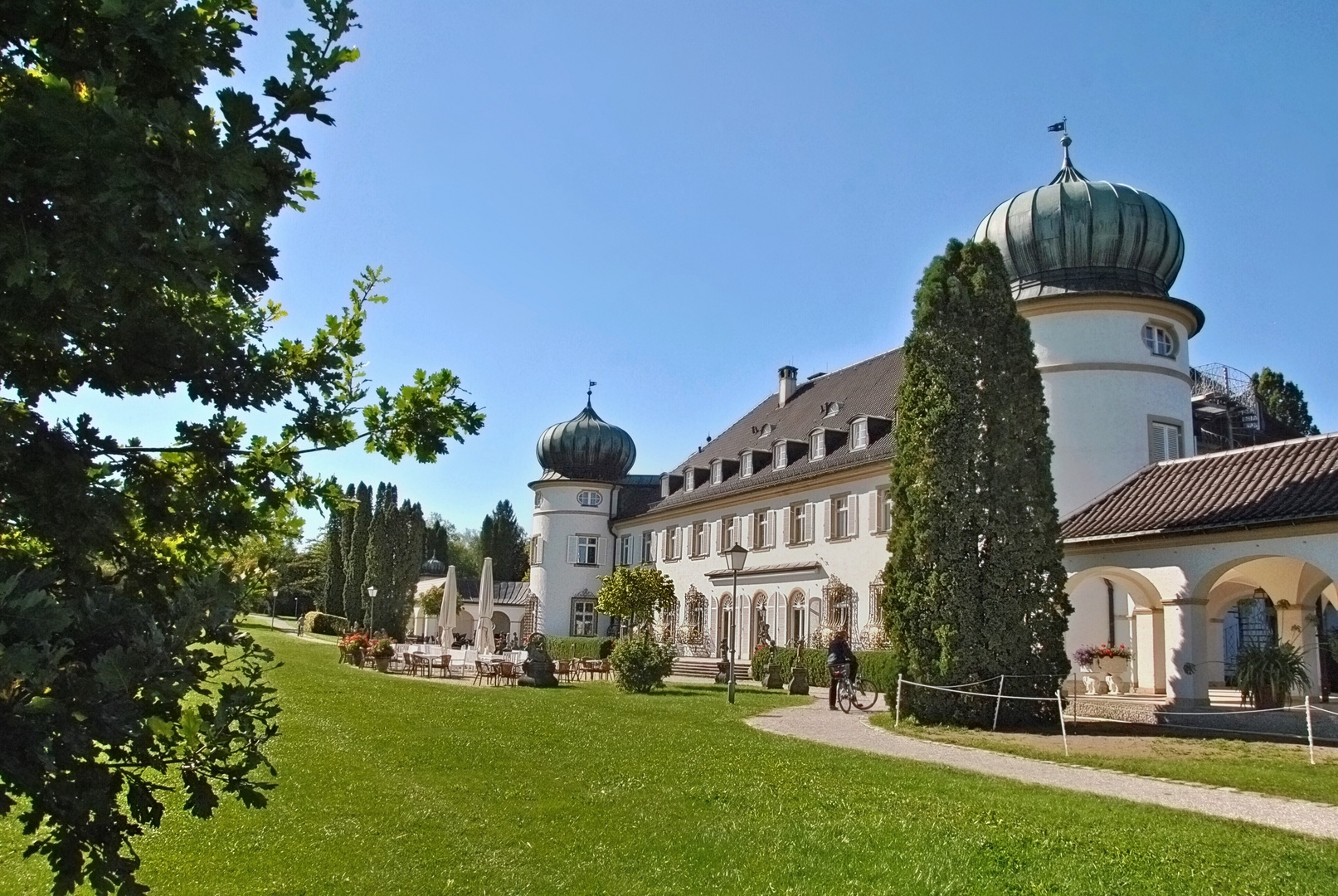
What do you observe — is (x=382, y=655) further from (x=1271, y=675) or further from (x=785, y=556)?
(x=1271, y=675)

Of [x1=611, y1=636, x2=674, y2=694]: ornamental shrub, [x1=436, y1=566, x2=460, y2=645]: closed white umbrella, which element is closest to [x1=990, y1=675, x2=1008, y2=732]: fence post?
[x1=611, y1=636, x2=674, y2=694]: ornamental shrub

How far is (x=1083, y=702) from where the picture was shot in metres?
19.1

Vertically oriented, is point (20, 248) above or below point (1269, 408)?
below

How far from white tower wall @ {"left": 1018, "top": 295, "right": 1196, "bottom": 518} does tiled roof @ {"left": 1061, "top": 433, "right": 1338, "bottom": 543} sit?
3513mm

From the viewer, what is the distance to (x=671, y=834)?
7.86 meters

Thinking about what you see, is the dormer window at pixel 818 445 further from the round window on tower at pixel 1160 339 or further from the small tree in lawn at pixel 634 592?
the round window on tower at pixel 1160 339

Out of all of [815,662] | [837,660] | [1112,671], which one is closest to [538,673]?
[837,660]

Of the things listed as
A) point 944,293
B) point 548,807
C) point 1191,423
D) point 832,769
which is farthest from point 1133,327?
point 548,807

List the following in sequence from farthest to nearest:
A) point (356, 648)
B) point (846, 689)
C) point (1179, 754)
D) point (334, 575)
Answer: point (334, 575) → point (356, 648) → point (846, 689) → point (1179, 754)

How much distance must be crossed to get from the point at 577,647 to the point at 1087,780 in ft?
108

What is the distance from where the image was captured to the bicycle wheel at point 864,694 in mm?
21234

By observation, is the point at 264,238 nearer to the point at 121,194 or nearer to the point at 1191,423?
the point at 121,194

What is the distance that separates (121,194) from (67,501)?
1015mm

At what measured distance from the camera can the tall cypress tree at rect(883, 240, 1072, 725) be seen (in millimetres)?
17250
